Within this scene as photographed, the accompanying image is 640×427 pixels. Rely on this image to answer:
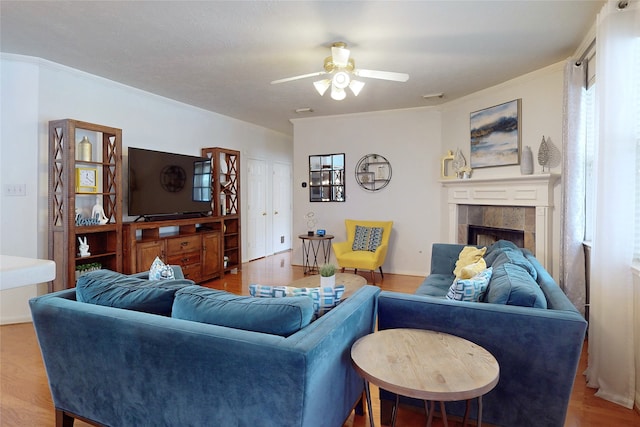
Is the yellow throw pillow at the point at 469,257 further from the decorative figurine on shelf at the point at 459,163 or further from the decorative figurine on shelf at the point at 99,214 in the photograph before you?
the decorative figurine on shelf at the point at 99,214

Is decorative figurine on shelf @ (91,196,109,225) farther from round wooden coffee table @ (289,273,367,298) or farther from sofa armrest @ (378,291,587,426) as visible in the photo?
sofa armrest @ (378,291,587,426)

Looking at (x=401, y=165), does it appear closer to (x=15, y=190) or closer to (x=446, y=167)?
(x=446, y=167)

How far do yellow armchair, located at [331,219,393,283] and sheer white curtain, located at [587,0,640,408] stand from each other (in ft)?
9.45

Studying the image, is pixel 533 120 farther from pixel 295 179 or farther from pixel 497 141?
pixel 295 179

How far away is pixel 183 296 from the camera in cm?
166

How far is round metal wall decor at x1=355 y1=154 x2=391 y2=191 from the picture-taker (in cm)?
576

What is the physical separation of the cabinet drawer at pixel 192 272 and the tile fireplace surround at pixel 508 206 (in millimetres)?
3563

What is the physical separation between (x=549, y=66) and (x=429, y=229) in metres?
2.60

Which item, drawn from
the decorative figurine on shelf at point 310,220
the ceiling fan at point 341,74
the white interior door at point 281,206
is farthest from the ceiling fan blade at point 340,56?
the white interior door at point 281,206

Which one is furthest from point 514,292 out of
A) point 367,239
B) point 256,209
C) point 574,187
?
point 256,209

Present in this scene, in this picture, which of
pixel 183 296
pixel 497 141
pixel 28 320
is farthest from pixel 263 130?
pixel 183 296

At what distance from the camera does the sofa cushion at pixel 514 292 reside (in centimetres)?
178

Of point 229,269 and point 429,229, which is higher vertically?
point 429,229

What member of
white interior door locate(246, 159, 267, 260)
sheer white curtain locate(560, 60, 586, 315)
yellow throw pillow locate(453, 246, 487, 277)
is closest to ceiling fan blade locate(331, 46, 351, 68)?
sheer white curtain locate(560, 60, 586, 315)
